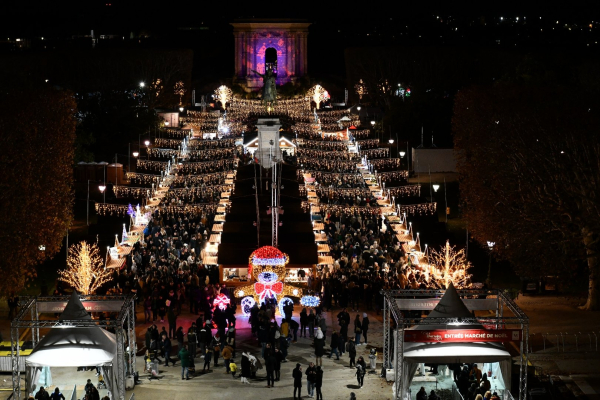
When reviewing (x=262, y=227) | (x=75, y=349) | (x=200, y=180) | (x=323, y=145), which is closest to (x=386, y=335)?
(x=75, y=349)

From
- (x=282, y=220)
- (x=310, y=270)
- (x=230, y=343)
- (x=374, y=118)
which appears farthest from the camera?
(x=374, y=118)

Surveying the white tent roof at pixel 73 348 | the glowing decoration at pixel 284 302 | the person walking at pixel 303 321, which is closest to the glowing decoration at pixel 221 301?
the glowing decoration at pixel 284 302

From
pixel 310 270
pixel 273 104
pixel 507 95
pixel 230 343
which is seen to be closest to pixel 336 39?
pixel 273 104

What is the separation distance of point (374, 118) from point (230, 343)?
5729cm

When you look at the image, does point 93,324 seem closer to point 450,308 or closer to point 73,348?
point 73,348

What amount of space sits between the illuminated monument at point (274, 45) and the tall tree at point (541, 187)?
65.5 m

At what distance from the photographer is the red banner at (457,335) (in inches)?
1182

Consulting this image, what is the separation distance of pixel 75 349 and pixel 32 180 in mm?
15998

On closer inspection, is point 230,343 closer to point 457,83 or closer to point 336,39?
point 457,83

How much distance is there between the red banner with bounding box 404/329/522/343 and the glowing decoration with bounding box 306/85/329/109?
72.6m

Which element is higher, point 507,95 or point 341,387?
point 507,95

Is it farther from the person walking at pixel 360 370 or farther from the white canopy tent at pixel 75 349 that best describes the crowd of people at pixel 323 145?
the white canopy tent at pixel 75 349

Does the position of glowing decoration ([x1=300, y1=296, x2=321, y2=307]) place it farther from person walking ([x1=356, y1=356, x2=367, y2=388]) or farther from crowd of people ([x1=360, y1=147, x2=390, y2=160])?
crowd of people ([x1=360, y1=147, x2=390, y2=160])

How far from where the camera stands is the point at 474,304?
34.7 metres
